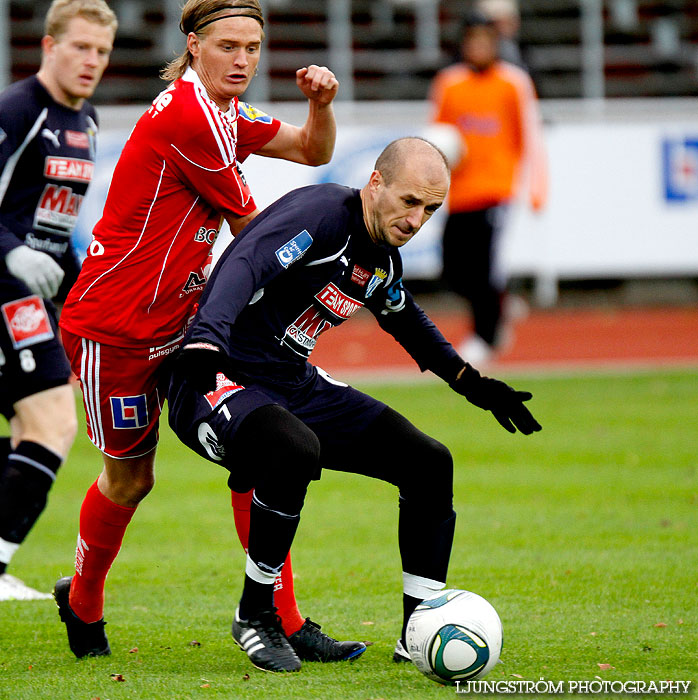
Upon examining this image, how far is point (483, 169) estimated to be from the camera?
486 inches

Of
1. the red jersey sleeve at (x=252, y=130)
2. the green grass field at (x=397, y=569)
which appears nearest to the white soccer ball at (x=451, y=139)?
the green grass field at (x=397, y=569)

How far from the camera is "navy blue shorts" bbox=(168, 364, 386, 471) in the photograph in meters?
4.14

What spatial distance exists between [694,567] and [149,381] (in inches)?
106

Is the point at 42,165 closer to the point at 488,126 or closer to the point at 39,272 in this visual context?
the point at 39,272

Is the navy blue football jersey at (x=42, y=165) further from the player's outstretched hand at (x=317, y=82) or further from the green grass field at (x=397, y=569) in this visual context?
the green grass field at (x=397, y=569)

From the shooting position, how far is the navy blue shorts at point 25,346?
5605mm

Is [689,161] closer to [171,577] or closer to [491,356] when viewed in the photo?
[491,356]

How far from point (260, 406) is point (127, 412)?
562mm

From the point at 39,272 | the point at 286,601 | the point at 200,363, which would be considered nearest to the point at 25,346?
the point at 39,272

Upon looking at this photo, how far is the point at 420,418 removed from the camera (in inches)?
409

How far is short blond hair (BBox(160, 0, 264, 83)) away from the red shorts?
96cm

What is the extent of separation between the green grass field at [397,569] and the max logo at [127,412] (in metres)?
0.81

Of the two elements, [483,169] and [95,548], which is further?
[483,169]

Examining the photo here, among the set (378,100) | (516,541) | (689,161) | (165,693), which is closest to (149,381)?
(165,693)
